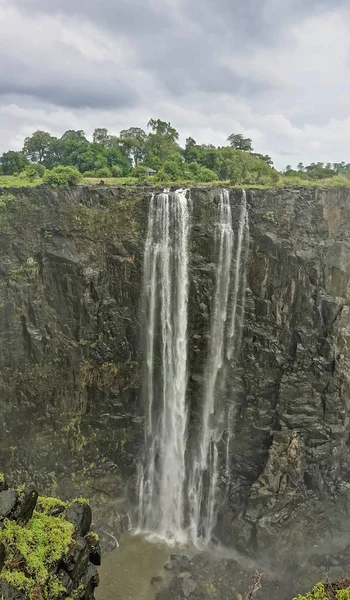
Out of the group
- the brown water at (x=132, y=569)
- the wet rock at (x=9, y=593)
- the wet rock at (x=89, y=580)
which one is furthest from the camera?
the brown water at (x=132, y=569)

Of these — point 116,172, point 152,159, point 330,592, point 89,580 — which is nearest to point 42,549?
point 89,580

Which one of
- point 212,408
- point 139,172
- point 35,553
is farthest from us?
point 139,172

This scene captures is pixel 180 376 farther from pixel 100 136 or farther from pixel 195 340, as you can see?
pixel 100 136

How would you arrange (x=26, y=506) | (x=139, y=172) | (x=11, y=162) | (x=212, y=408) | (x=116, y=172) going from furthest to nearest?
1. (x=11, y=162)
2. (x=116, y=172)
3. (x=139, y=172)
4. (x=212, y=408)
5. (x=26, y=506)

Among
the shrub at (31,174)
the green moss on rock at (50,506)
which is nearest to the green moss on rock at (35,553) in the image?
the green moss on rock at (50,506)

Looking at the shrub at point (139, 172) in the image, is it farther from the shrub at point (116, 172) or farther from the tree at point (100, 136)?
the tree at point (100, 136)

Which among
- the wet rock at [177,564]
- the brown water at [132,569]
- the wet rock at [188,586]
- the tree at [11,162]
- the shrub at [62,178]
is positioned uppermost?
the tree at [11,162]
